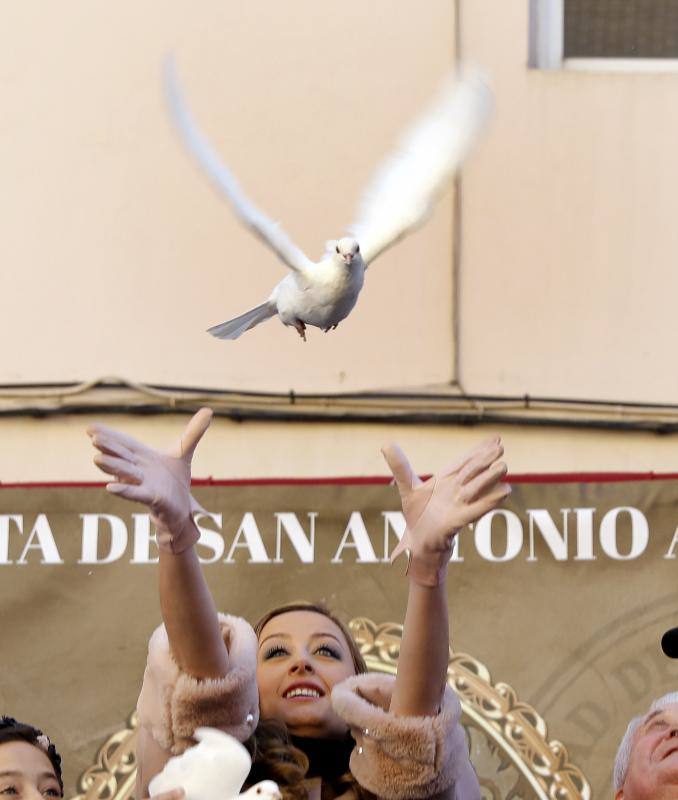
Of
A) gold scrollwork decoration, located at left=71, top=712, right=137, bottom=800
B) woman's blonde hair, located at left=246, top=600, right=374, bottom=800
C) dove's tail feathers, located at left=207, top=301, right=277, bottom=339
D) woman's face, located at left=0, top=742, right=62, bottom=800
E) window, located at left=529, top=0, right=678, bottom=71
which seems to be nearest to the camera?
woman's face, located at left=0, top=742, right=62, bottom=800

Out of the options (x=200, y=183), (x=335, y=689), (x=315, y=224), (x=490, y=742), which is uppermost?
(x=200, y=183)

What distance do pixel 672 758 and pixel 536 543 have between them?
1656 millimetres

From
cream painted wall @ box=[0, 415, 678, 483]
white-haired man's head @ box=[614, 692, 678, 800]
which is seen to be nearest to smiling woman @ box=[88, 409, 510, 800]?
white-haired man's head @ box=[614, 692, 678, 800]

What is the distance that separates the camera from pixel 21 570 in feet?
18.6

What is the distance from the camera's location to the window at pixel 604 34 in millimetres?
6184

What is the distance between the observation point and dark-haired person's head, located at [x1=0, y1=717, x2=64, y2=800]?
4.01 m

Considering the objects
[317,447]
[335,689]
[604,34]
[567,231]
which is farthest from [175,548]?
[604,34]

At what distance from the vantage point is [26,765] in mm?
4055

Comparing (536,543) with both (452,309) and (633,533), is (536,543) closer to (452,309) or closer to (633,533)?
(633,533)

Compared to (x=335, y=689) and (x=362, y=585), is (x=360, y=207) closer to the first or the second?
(x=335, y=689)

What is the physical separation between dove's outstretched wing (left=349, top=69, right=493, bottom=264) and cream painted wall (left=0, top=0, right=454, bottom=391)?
140 cm

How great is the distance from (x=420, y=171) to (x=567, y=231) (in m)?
1.59

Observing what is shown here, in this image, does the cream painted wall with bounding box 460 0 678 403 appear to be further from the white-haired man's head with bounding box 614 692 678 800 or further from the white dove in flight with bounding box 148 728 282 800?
the white dove in flight with bounding box 148 728 282 800

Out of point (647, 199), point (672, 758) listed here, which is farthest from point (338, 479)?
point (672, 758)
